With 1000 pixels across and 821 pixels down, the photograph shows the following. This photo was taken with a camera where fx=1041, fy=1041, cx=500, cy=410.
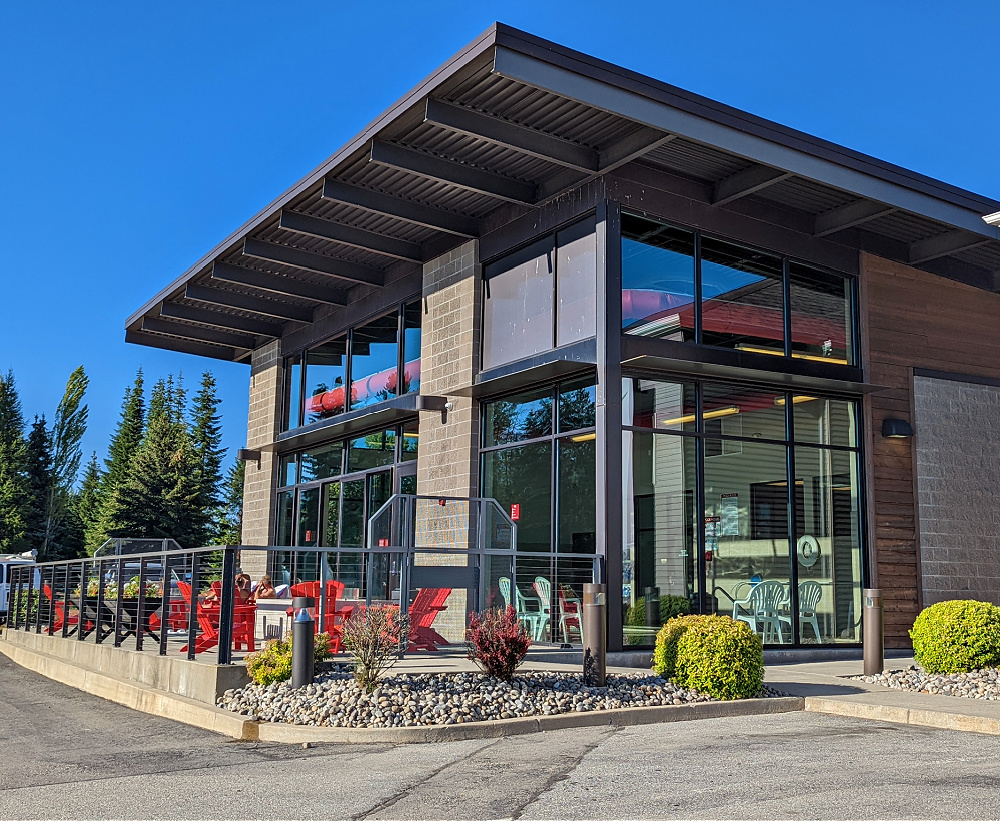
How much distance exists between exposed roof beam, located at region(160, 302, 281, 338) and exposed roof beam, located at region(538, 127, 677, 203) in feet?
28.5

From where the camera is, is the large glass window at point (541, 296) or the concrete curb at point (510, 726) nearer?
the concrete curb at point (510, 726)

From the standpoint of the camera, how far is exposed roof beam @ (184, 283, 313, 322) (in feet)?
59.9

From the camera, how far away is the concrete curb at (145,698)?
28.5 feet

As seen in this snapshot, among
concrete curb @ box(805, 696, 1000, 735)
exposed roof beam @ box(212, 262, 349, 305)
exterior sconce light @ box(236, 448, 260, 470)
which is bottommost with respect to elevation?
concrete curb @ box(805, 696, 1000, 735)

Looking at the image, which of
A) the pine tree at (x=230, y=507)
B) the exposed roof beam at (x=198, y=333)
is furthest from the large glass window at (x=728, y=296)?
the pine tree at (x=230, y=507)

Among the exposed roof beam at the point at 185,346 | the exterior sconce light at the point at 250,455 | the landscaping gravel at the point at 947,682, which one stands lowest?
the landscaping gravel at the point at 947,682

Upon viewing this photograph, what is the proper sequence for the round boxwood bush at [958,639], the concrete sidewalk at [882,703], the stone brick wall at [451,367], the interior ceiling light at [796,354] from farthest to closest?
the stone brick wall at [451,367], the interior ceiling light at [796,354], the round boxwood bush at [958,639], the concrete sidewalk at [882,703]

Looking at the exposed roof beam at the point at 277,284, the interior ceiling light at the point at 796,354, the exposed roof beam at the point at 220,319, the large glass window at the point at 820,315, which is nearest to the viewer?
the interior ceiling light at the point at 796,354

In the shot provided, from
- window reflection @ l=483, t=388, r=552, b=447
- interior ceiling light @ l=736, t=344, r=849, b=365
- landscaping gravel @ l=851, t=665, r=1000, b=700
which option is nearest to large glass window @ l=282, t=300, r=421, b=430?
window reflection @ l=483, t=388, r=552, b=447

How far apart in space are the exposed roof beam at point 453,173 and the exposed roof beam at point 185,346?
10.6 m

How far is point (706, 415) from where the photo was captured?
13.4 meters

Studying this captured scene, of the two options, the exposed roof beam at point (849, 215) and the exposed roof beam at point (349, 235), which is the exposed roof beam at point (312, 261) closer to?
the exposed roof beam at point (349, 235)

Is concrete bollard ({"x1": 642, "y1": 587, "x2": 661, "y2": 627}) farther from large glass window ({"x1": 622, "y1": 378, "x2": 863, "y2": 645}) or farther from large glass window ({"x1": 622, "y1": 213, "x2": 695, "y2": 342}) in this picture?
large glass window ({"x1": 622, "y1": 213, "x2": 695, "y2": 342})

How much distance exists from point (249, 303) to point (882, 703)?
13358 mm
